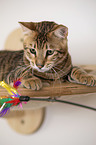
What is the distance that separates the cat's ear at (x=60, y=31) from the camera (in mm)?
574

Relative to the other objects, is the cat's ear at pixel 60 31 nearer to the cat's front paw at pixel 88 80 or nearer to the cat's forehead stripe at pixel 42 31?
the cat's forehead stripe at pixel 42 31

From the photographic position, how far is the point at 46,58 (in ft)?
1.92

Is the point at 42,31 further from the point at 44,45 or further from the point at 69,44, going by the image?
the point at 69,44

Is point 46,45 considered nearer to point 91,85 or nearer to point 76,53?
point 91,85

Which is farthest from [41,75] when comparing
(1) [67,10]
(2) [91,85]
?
(1) [67,10]

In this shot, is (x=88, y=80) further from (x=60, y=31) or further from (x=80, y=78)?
(x=60, y=31)

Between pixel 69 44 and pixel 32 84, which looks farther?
pixel 69 44

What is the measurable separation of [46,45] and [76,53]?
1.58ft

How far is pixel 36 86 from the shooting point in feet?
1.69

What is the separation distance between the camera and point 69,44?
1021 mm

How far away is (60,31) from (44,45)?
0.27 feet

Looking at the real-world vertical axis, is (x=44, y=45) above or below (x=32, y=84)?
above

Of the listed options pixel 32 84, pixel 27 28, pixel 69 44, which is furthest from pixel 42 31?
pixel 69 44

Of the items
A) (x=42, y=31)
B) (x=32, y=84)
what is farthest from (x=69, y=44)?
(x=32, y=84)
